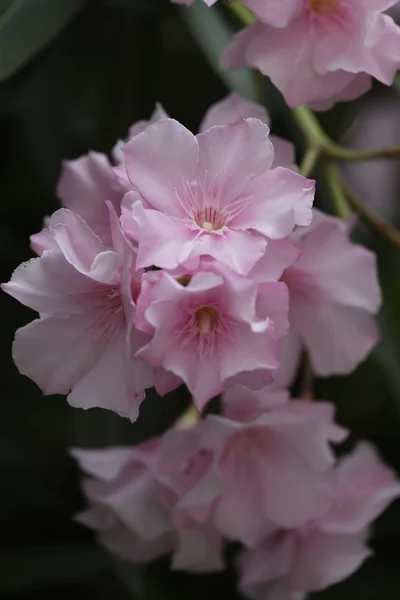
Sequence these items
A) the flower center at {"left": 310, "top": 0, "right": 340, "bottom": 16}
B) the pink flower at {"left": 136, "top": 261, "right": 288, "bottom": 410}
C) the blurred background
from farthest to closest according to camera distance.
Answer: the blurred background, the flower center at {"left": 310, "top": 0, "right": 340, "bottom": 16}, the pink flower at {"left": 136, "top": 261, "right": 288, "bottom": 410}

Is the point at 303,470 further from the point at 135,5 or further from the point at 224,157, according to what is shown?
the point at 135,5

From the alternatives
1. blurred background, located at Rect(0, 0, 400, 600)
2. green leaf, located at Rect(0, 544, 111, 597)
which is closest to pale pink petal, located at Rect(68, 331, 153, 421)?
blurred background, located at Rect(0, 0, 400, 600)

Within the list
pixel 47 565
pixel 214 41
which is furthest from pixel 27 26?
pixel 47 565

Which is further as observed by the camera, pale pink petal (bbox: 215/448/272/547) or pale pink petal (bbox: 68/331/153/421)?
pale pink petal (bbox: 215/448/272/547)

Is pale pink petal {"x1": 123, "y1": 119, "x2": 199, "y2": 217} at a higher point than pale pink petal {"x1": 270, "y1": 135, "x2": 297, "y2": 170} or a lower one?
higher

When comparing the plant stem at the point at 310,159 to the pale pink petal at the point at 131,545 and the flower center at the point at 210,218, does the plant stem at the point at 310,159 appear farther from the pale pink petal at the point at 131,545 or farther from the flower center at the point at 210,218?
the pale pink petal at the point at 131,545

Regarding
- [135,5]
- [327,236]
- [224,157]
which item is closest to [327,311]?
[327,236]

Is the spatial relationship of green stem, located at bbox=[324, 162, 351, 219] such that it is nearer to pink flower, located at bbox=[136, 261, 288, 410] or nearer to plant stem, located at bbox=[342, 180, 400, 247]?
plant stem, located at bbox=[342, 180, 400, 247]

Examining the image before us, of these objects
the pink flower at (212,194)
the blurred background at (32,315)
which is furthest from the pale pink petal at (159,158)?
the blurred background at (32,315)
